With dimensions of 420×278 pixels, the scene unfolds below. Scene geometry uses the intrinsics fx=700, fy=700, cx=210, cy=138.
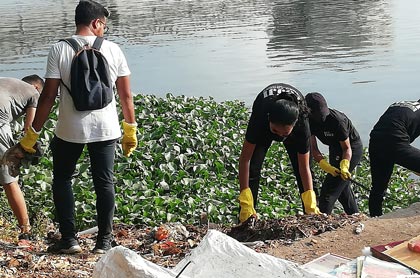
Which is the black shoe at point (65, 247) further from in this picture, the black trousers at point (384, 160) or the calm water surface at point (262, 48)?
the calm water surface at point (262, 48)

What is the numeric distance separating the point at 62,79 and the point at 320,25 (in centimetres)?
1974

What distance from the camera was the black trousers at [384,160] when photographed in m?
6.00

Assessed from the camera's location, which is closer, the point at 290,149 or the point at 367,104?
the point at 290,149

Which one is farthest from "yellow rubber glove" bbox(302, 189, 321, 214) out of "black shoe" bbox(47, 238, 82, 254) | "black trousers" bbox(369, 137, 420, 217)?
"black shoe" bbox(47, 238, 82, 254)

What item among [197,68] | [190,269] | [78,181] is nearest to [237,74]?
[197,68]

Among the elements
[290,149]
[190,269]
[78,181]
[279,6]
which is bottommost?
[279,6]

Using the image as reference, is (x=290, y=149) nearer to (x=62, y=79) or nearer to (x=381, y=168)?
(x=381, y=168)

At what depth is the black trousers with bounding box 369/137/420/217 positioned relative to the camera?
6000 mm

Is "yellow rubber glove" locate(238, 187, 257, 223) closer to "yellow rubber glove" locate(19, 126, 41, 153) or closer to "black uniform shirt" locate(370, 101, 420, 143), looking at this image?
"black uniform shirt" locate(370, 101, 420, 143)

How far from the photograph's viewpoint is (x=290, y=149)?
18.9 feet

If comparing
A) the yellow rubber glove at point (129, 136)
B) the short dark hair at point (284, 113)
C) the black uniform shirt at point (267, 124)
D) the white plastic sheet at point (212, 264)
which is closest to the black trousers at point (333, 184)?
the black uniform shirt at point (267, 124)

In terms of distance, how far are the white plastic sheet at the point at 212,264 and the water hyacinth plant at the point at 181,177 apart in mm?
3090

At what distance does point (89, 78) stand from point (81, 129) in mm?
337

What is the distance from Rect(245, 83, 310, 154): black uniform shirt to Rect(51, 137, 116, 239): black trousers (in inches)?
44.4
